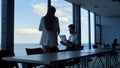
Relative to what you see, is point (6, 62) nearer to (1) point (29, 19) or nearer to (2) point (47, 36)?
(2) point (47, 36)

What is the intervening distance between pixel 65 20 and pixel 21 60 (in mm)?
6888

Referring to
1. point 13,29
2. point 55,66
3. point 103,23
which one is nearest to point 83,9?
point 103,23

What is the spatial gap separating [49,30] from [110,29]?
12.4 meters

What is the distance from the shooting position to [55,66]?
89.6 inches

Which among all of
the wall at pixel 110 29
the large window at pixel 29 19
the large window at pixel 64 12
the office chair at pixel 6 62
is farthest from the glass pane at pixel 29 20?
the wall at pixel 110 29

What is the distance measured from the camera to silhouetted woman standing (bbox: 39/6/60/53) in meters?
3.58

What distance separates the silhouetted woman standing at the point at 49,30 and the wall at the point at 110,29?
476 inches

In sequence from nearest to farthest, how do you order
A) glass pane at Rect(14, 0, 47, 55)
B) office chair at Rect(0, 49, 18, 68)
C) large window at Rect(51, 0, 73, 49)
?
office chair at Rect(0, 49, 18, 68) → glass pane at Rect(14, 0, 47, 55) → large window at Rect(51, 0, 73, 49)

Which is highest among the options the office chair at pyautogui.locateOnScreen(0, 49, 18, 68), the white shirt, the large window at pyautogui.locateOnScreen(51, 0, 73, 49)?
the large window at pyautogui.locateOnScreen(51, 0, 73, 49)

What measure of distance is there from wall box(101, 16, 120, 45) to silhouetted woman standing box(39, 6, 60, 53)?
12101mm

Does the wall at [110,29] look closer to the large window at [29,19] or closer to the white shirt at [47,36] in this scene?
the large window at [29,19]

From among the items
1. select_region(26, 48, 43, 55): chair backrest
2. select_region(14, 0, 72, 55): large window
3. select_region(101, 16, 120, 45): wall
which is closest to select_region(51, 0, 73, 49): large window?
select_region(14, 0, 72, 55): large window

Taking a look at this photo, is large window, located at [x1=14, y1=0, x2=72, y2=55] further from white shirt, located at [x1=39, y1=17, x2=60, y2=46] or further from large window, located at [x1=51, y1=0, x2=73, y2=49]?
white shirt, located at [x1=39, y1=17, x2=60, y2=46]

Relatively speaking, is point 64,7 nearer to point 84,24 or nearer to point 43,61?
point 84,24
